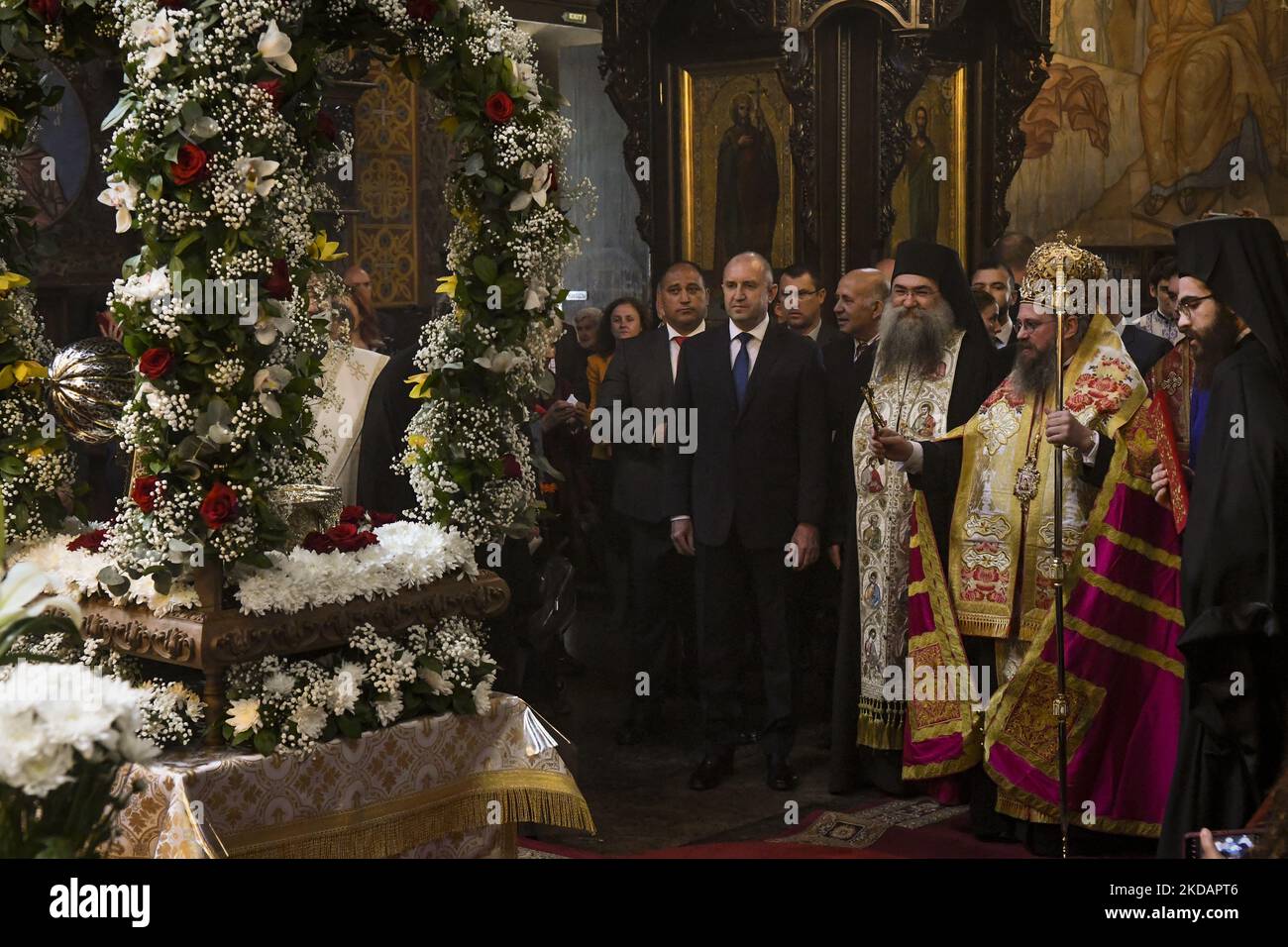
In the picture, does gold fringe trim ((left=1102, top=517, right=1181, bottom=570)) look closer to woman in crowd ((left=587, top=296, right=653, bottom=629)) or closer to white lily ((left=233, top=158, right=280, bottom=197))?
woman in crowd ((left=587, top=296, right=653, bottom=629))

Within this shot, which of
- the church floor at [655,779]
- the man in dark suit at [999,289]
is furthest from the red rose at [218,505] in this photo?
the man in dark suit at [999,289]

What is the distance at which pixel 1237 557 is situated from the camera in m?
Answer: 5.10

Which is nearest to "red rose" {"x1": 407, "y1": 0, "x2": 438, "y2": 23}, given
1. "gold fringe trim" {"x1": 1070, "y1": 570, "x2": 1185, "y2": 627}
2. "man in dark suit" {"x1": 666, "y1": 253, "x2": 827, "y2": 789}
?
"man in dark suit" {"x1": 666, "y1": 253, "x2": 827, "y2": 789}

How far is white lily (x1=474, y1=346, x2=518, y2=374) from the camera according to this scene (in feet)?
15.4

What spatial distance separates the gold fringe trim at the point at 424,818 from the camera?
4.12m

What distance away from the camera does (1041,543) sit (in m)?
5.95

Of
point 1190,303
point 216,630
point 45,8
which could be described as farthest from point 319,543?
point 1190,303

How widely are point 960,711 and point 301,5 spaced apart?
3544mm

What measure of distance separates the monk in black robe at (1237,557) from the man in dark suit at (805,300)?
1.86 meters

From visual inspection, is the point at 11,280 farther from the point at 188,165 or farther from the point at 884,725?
the point at 884,725

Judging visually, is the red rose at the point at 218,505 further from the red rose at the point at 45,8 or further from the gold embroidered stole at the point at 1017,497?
the gold embroidered stole at the point at 1017,497

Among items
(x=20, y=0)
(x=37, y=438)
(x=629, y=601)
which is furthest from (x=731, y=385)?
(x=20, y=0)
